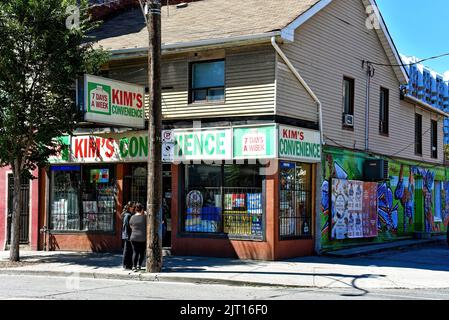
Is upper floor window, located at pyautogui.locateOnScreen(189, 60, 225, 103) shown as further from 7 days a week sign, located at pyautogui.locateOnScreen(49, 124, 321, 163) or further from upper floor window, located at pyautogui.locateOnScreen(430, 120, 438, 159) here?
upper floor window, located at pyautogui.locateOnScreen(430, 120, 438, 159)

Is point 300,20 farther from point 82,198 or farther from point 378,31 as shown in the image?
point 82,198

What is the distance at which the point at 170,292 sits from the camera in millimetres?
11977

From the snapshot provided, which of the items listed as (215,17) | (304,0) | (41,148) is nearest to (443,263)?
(304,0)

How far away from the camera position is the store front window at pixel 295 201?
57.7 feet

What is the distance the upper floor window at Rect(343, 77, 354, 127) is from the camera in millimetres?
20562

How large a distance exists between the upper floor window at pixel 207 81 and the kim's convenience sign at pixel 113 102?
1602 millimetres

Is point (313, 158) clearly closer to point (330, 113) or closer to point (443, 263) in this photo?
point (330, 113)

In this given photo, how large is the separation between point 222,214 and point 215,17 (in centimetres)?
656

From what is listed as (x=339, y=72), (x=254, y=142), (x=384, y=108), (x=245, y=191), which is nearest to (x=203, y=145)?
(x=254, y=142)

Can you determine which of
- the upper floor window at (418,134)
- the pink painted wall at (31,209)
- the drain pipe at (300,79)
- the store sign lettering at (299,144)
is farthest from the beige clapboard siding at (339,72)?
the pink painted wall at (31,209)

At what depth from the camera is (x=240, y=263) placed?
645 inches

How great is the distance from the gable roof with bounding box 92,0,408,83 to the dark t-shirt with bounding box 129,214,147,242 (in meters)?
5.52

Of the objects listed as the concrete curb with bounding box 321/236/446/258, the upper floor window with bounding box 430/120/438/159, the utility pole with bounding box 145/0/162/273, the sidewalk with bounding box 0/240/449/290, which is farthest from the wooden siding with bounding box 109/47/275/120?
the upper floor window with bounding box 430/120/438/159

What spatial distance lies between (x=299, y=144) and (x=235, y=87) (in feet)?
7.96
